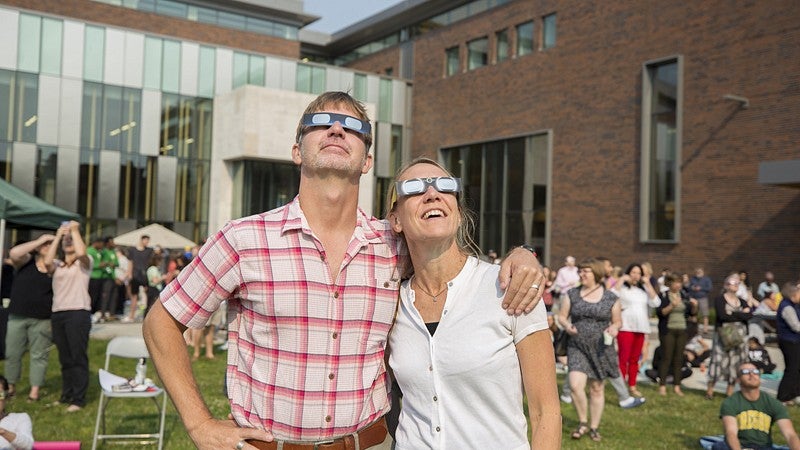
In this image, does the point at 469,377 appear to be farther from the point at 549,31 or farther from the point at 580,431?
the point at 549,31

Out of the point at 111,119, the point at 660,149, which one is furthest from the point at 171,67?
the point at 660,149

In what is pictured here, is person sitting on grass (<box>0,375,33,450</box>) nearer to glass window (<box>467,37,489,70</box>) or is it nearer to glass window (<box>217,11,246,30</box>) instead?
glass window (<box>467,37,489,70</box>)

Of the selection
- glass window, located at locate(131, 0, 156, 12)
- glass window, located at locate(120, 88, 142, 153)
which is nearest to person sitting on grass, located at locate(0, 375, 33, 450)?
glass window, located at locate(120, 88, 142, 153)

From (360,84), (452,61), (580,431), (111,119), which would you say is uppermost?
(452,61)

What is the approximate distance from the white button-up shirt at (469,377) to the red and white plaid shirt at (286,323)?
0.68 feet

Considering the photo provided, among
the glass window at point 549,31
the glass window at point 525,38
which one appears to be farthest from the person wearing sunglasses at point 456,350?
the glass window at point 525,38

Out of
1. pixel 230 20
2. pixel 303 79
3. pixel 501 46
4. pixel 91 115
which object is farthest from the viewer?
pixel 230 20

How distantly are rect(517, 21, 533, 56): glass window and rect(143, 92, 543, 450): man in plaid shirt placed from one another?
102 ft

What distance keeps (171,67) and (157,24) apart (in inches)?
427

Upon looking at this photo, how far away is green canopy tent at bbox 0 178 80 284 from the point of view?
9344 millimetres

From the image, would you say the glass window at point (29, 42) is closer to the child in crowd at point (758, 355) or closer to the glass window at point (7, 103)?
the glass window at point (7, 103)

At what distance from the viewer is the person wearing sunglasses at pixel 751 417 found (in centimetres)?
758

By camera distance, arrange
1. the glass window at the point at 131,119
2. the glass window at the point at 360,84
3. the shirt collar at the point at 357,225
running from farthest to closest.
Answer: the glass window at the point at 360,84 < the glass window at the point at 131,119 < the shirt collar at the point at 357,225

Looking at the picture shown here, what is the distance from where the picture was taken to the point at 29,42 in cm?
2956
